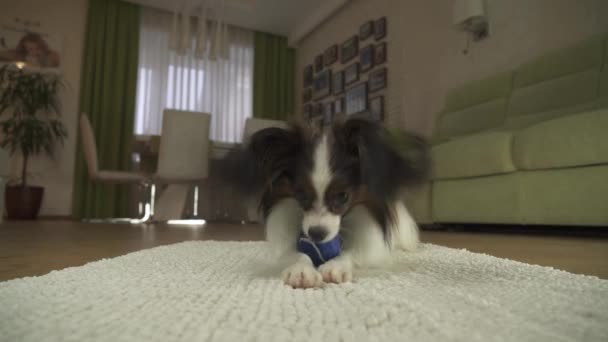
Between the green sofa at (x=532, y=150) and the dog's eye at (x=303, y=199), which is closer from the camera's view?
the dog's eye at (x=303, y=199)

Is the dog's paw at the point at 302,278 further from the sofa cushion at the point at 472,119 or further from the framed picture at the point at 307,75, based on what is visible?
the framed picture at the point at 307,75

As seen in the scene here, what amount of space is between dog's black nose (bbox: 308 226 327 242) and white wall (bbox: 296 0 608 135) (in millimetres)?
2167

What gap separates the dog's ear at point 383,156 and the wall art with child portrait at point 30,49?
687 centimetres

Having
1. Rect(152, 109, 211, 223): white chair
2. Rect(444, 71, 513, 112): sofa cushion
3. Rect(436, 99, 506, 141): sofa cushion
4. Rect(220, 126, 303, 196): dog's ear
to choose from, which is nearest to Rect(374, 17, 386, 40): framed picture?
Rect(444, 71, 513, 112): sofa cushion

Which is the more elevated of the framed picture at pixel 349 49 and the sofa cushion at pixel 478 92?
the framed picture at pixel 349 49

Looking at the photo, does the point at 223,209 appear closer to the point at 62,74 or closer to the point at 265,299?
the point at 62,74

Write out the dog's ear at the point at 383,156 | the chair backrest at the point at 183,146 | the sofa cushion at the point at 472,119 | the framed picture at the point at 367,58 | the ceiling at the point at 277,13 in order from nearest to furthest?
the dog's ear at the point at 383,156
the sofa cushion at the point at 472,119
the chair backrest at the point at 183,146
the framed picture at the point at 367,58
the ceiling at the point at 277,13

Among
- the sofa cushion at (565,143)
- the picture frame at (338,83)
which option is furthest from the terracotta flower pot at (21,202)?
the sofa cushion at (565,143)

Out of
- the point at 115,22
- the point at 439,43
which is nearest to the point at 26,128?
the point at 115,22

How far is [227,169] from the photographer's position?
4.01ft

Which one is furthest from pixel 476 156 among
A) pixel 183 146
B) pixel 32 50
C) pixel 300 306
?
pixel 32 50

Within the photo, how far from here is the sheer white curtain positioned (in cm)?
688

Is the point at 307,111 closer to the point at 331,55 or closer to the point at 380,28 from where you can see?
the point at 331,55

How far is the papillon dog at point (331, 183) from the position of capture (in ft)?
3.67
